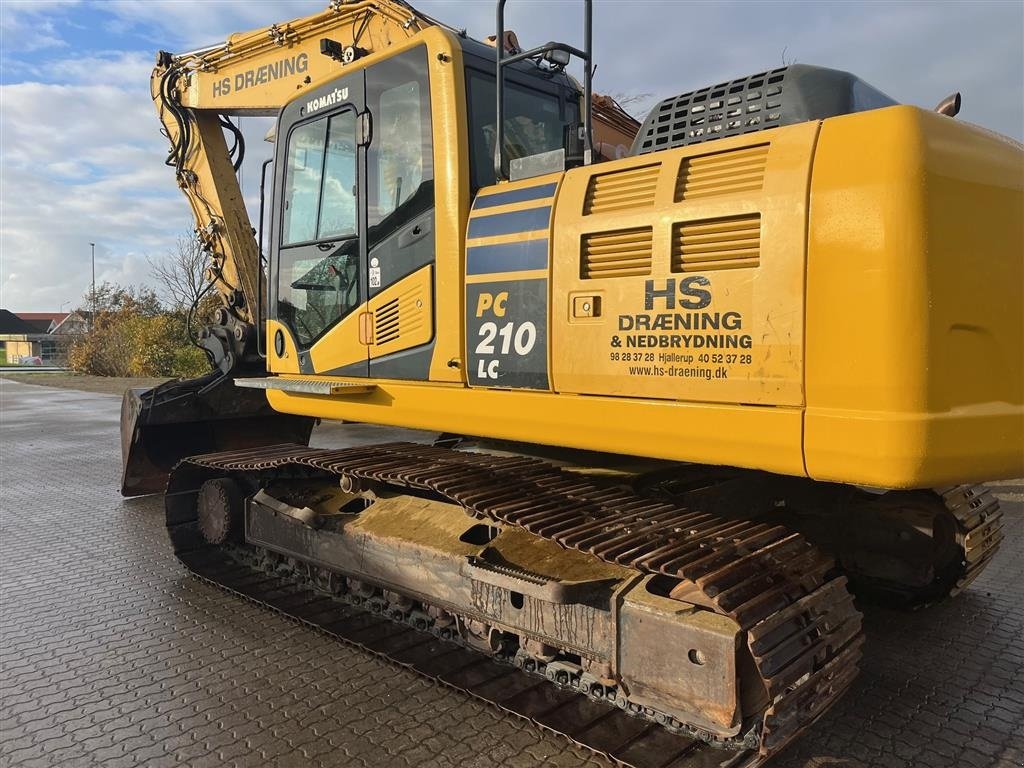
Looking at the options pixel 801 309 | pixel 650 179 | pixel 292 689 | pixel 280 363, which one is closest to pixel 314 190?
pixel 280 363

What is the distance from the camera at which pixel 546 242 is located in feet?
9.91

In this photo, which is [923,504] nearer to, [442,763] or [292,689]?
[442,763]

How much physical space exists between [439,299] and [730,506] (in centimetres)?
162

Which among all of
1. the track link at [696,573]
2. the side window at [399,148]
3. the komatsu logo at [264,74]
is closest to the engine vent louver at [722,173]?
the track link at [696,573]

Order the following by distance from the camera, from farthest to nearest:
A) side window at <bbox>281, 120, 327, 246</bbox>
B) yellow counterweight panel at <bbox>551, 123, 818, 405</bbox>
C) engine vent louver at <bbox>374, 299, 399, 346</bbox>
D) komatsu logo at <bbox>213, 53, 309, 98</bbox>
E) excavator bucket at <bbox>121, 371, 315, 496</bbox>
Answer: excavator bucket at <bbox>121, 371, 315, 496</bbox>, komatsu logo at <bbox>213, 53, 309, 98</bbox>, side window at <bbox>281, 120, 327, 246</bbox>, engine vent louver at <bbox>374, 299, 399, 346</bbox>, yellow counterweight panel at <bbox>551, 123, 818, 405</bbox>

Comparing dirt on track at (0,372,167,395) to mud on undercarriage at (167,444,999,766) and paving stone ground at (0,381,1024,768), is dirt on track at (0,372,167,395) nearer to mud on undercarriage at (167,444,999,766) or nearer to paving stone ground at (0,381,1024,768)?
paving stone ground at (0,381,1024,768)

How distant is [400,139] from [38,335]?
7639 centimetres

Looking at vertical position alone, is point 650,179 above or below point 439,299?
above

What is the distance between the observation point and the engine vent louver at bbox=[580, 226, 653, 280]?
8.99 feet

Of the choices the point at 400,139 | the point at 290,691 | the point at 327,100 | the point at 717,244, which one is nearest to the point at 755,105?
the point at 717,244

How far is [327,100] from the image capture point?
4.10 meters

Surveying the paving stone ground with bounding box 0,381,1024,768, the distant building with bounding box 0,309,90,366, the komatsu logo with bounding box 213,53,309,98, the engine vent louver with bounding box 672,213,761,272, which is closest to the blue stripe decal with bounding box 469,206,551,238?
the engine vent louver with bounding box 672,213,761,272

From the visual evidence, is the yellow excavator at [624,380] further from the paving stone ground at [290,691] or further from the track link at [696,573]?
the paving stone ground at [290,691]

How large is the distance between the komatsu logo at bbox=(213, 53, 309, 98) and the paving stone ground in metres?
3.55
